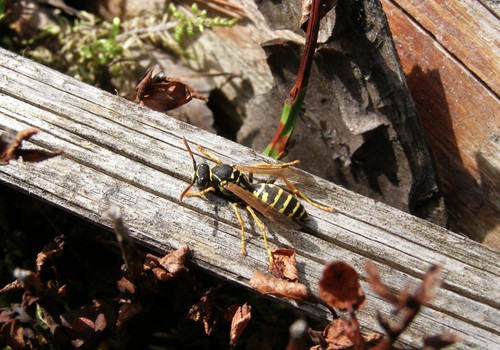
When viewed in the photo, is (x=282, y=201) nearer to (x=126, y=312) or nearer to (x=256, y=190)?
(x=256, y=190)

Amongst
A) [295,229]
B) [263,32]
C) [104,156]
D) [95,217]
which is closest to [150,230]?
[95,217]

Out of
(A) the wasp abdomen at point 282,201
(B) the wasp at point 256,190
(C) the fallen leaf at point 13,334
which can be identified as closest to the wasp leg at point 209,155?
(B) the wasp at point 256,190

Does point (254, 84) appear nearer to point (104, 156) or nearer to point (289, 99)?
point (289, 99)

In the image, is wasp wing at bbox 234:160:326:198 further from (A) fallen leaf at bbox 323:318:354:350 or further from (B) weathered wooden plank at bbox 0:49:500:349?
(A) fallen leaf at bbox 323:318:354:350

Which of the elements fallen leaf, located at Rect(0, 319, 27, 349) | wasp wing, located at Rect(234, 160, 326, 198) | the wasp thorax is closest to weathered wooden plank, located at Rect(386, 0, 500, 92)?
wasp wing, located at Rect(234, 160, 326, 198)

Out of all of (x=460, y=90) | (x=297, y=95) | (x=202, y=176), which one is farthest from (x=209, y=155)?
(x=460, y=90)

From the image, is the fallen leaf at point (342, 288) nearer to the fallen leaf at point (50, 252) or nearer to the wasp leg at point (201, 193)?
the wasp leg at point (201, 193)
